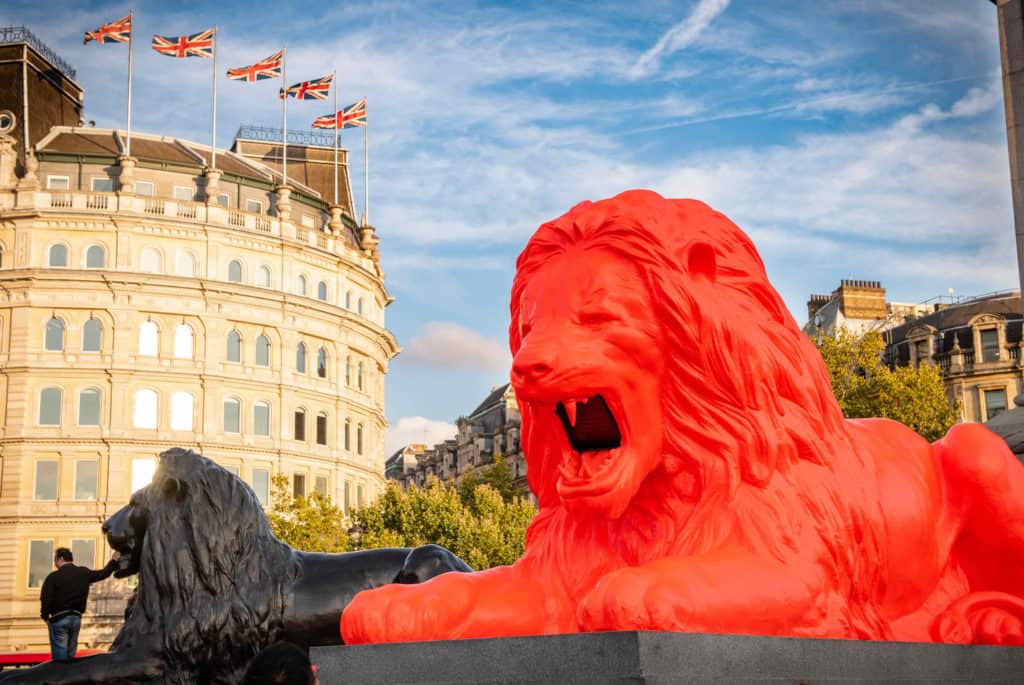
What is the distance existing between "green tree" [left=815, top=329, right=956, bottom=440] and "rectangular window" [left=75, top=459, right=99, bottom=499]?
30.6m

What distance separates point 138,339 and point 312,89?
14249mm

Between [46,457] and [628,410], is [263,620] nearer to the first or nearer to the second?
[628,410]

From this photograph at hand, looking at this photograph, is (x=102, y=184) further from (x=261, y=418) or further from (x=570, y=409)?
(x=570, y=409)

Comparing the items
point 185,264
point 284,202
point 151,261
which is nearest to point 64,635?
point 151,261

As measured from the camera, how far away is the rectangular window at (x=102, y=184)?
52.1 meters

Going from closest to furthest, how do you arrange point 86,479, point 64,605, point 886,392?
point 64,605 → point 886,392 → point 86,479

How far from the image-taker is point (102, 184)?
171 ft

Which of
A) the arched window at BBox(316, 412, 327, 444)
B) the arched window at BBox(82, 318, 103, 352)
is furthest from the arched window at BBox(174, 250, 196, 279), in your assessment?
the arched window at BBox(316, 412, 327, 444)

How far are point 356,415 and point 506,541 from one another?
18.8 meters

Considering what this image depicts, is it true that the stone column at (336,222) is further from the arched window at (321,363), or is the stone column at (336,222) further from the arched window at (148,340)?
the arched window at (148,340)

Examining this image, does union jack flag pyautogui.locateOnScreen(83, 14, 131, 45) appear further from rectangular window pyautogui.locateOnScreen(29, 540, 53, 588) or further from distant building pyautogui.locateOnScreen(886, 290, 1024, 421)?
distant building pyautogui.locateOnScreen(886, 290, 1024, 421)

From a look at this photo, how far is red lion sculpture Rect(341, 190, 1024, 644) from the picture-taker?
2840 millimetres

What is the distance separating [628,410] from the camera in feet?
9.61

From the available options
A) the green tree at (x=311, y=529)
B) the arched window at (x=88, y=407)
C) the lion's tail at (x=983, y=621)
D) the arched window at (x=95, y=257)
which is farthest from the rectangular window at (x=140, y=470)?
the lion's tail at (x=983, y=621)
